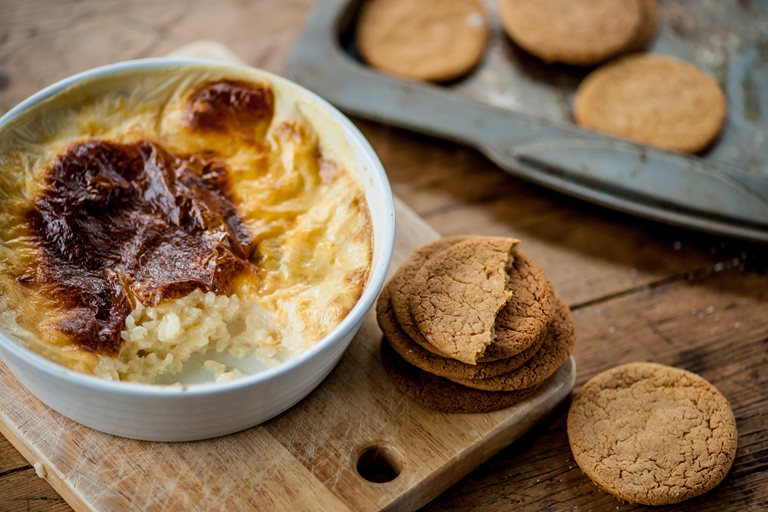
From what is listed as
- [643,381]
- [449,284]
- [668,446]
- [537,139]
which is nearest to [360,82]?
[537,139]

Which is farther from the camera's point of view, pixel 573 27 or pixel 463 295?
pixel 573 27

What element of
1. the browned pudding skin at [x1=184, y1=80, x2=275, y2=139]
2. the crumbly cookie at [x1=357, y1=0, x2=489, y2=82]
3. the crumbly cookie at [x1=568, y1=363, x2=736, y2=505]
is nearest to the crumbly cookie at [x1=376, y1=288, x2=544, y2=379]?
the crumbly cookie at [x1=568, y1=363, x2=736, y2=505]

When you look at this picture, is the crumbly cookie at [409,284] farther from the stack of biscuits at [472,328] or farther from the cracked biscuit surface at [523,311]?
the cracked biscuit surface at [523,311]

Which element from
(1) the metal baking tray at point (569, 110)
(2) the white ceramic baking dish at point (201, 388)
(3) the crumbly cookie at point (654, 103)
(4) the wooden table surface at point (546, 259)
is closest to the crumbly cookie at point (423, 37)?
(1) the metal baking tray at point (569, 110)

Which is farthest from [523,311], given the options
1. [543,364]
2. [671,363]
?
[671,363]

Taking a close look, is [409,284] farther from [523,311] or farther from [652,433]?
[652,433]

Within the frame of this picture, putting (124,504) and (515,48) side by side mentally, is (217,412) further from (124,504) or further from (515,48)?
(515,48)

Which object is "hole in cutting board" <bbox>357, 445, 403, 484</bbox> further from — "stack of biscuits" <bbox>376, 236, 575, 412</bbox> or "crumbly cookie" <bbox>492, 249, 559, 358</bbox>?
"crumbly cookie" <bbox>492, 249, 559, 358</bbox>
